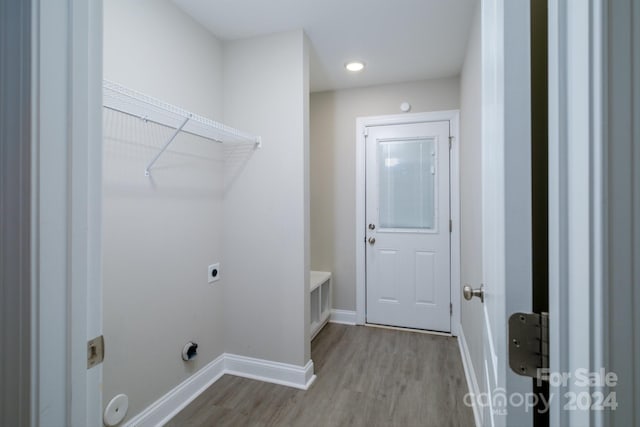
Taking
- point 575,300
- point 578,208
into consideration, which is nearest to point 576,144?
point 578,208

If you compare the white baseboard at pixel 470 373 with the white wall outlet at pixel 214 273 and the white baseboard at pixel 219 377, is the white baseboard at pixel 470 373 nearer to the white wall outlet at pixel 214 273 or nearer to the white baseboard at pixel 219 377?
the white baseboard at pixel 219 377

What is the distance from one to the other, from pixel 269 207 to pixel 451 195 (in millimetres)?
1817

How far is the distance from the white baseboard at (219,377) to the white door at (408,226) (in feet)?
4.24

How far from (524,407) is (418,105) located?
2967 millimetres

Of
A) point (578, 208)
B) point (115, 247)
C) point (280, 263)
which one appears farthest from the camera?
point (280, 263)

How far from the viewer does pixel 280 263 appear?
218 cm

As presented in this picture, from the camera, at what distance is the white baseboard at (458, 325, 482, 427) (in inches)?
68.7

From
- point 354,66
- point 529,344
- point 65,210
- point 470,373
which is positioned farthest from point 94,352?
point 354,66

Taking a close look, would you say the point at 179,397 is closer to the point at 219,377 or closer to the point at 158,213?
the point at 219,377

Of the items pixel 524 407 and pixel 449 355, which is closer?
pixel 524 407

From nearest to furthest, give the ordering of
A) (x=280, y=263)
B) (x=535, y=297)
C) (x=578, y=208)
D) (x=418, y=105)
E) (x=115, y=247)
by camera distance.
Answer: (x=578, y=208) < (x=535, y=297) < (x=115, y=247) < (x=280, y=263) < (x=418, y=105)

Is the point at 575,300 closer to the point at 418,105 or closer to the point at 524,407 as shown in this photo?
the point at 524,407

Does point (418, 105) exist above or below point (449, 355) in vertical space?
above

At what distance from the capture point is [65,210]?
0.57m
